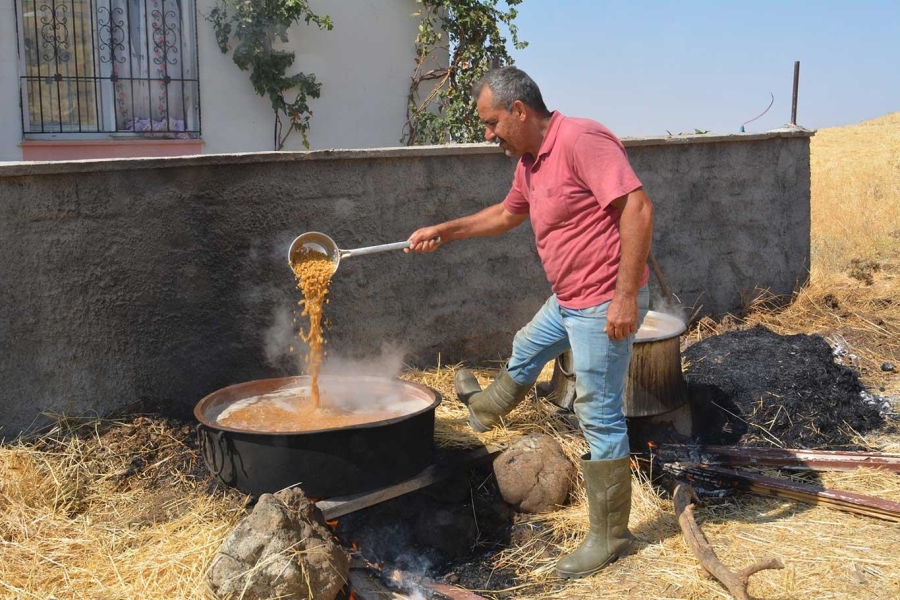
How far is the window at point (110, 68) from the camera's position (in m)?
9.17

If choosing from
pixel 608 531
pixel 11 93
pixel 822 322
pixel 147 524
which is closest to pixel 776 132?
pixel 822 322

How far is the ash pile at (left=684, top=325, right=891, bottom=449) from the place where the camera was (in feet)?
19.3

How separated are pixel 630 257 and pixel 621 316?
0.26m

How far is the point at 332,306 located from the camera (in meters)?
5.77

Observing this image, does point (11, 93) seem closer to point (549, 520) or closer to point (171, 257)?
point (171, 257)

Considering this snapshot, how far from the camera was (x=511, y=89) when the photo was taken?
3.96m

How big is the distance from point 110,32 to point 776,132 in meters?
7.05

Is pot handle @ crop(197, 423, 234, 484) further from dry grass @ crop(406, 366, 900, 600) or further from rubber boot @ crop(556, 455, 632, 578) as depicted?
rubber boot @ crop(556, 455, 632, 578)

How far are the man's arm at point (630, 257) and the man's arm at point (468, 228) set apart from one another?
1.01 meters

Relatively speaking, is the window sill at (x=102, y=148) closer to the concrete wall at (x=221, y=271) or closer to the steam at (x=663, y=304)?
the concrete wall at (x=221, y=271)

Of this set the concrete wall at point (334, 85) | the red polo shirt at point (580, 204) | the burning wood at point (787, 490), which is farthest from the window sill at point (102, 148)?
the burning wood at point (787, 490)

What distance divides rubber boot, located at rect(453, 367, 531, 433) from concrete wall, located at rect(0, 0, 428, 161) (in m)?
5.63

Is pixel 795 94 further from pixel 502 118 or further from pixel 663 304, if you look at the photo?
pixel 502 118

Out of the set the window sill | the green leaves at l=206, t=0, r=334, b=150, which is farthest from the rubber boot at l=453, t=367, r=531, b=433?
the green leaves at l=206, t=0, r=334, b=150
